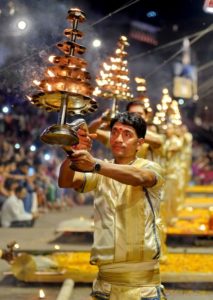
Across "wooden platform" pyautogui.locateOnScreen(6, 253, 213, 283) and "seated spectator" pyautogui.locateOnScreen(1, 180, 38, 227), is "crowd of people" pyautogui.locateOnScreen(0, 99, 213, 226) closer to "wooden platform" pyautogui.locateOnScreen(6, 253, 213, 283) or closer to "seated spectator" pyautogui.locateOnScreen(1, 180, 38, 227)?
"seated spectator" pyautogui.locateOnScreen(1, 180, 38, 227)

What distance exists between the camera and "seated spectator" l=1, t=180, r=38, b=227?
1063 centimetres

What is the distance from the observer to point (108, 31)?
11.2 meters

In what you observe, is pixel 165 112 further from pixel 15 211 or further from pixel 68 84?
pixel 68 84

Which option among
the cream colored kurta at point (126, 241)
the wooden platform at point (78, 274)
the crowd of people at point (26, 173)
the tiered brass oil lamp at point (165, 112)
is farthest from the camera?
the crowd of people at point (26, 173)

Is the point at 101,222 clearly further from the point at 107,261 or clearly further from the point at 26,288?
the point at 26,288

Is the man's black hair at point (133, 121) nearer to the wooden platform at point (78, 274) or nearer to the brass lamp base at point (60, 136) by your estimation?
the brass lamp base at point (60, 136)

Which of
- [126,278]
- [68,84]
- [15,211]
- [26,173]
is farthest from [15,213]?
[68,84]

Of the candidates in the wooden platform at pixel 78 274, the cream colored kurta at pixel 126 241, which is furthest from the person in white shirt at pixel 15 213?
the cream colored kurta at pixel 126 241

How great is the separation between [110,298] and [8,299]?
300cm

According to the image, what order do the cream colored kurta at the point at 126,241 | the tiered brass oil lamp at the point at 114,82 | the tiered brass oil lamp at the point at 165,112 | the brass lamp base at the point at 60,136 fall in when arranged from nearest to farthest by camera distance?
the brass lamp base at the point at 60,136
the cream colored kurta at the point at 126,241
the tiered brass oil lamp at the point at 114,82
the tiered brass oil lamp at the point at 165,112

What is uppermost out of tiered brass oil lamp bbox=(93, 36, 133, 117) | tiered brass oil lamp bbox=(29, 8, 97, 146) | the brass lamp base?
tiered brass oil lamp bbox=(93, 36, 133, 117)

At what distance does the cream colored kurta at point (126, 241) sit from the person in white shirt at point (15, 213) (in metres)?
7.72

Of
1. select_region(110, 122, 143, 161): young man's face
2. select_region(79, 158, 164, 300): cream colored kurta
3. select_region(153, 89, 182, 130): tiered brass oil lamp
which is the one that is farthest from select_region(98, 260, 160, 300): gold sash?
select_region(153, 89, 182, 130): tiered brass oil lamp

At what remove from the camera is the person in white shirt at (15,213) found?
10625mm
